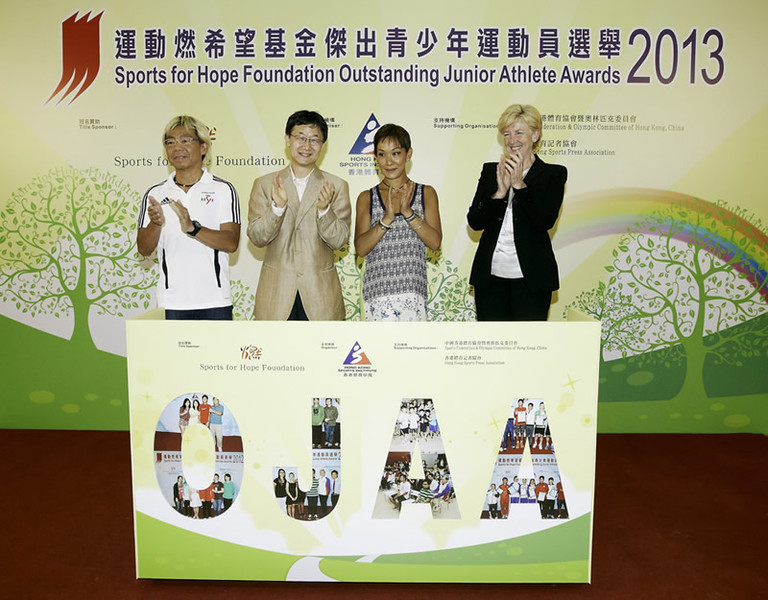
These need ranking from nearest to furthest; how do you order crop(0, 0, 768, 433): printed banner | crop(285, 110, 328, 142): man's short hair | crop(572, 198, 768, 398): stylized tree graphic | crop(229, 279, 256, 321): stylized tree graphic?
crop(285, 110, 328, 142): man's short hair < crop(0, 0, 768, 433): printed banner < crop(572, 198, 768, 398): stylized tree graphic < crop(229, 279, 256, 321): stylized tree graphic

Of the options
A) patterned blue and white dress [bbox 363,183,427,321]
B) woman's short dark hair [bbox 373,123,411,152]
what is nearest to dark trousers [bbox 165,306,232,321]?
patterned blue and white dress [bbox 363,183,427,321]

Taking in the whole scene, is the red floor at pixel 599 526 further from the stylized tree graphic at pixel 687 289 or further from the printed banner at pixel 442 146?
the stylized tree graphic at pixel 687 289

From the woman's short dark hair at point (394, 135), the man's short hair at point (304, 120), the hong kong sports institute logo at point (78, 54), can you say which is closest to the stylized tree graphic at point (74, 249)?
the hong kong sports institute logo at point (78, 54)

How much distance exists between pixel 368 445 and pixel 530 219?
124 centimetres

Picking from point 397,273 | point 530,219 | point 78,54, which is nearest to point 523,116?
point 530,219

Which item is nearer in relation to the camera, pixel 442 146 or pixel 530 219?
pixel 530 219

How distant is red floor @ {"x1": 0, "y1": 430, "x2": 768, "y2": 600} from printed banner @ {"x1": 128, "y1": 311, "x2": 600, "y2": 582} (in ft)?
0.65

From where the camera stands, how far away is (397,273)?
2.79m

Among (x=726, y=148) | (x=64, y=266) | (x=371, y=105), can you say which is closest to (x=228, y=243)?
(x=371, y=105)

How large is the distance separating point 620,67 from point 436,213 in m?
1.68

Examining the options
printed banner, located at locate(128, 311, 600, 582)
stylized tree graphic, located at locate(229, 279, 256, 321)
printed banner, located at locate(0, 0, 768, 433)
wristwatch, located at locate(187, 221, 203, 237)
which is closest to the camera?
printed banner, located at locate(128, 311, 600, 582)

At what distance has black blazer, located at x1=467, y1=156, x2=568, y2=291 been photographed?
2666 mm

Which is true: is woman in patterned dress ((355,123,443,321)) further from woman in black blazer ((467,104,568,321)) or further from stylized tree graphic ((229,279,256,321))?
stylized tree graphic ((229,279,256,321))

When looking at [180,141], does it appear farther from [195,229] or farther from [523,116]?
[523,116]
